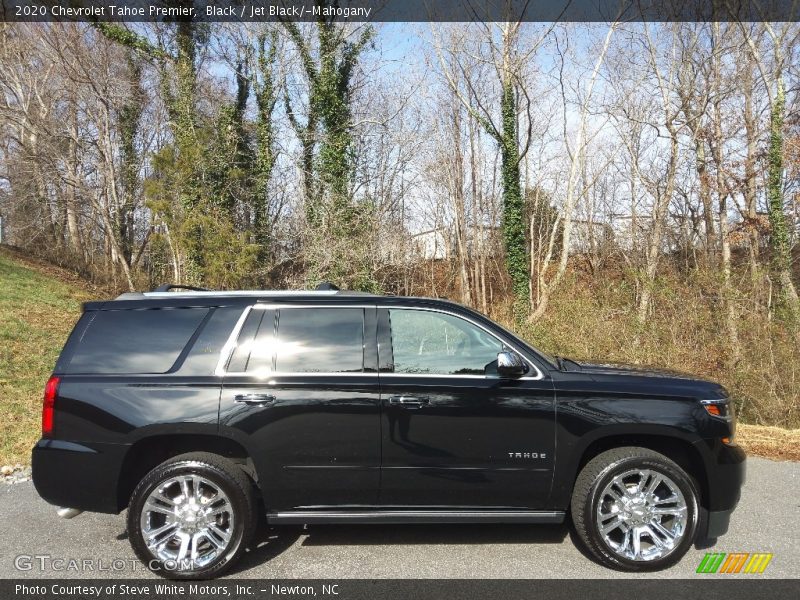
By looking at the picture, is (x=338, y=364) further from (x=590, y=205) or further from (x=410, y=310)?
(x=590, y=205)

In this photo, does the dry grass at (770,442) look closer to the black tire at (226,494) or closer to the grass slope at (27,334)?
the black tire at (226,494)

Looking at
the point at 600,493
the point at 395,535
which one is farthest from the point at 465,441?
the point at 395,535

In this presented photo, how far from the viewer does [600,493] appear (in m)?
4.01

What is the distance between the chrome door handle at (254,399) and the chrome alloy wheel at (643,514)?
7.65ft

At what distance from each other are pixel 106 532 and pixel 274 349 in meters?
2.05

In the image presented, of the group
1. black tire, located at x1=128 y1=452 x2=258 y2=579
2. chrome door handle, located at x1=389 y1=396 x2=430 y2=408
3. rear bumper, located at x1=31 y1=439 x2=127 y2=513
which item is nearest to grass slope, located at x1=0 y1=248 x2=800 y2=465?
rear bumper, located at x1=31 y1=439 x2=127 y2=513

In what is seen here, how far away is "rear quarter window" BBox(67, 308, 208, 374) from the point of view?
4.15 metres

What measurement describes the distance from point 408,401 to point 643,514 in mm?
1768

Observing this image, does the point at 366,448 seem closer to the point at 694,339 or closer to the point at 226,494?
the point at 226,494

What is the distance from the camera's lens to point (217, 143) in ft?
67.4

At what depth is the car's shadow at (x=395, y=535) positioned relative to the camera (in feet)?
14.4

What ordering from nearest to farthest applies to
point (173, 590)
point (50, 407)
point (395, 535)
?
point (173, 590)
point (50, 407)
point (395, 535)

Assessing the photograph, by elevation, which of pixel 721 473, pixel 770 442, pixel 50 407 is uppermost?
pixel 50 407

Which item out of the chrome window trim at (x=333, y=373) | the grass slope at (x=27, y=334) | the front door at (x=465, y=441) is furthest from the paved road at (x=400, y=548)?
the grass slope at (x=27, y=334)
